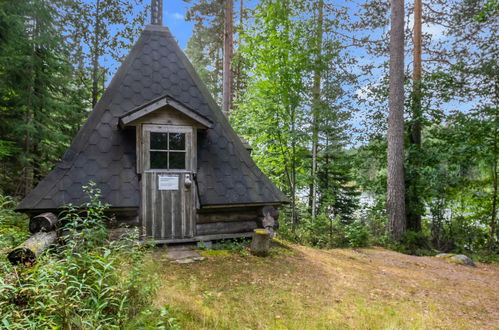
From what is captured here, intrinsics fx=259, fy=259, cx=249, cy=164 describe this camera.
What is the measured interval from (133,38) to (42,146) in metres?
5.63

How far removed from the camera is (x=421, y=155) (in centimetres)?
920

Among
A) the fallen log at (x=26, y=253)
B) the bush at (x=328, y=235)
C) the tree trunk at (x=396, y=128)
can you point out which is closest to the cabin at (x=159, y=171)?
the fallen log at (x=26, y=253)

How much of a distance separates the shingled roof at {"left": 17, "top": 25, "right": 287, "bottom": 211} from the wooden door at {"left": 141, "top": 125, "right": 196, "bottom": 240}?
0.29m

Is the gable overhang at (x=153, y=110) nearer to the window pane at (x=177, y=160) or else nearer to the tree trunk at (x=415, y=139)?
the window pane at (x=177, y=160)

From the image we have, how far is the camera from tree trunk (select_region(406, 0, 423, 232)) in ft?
30.5

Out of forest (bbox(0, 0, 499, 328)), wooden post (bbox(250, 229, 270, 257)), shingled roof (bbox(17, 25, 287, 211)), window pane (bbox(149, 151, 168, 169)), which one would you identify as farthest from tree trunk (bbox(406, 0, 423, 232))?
window pane (bbox(149, 151, 168, 169))

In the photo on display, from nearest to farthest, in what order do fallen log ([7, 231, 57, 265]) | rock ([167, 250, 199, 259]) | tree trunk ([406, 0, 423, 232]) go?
fallen log ([7, 231, 57, 265])
rock ([167, 250, 199, 259])
tree trunk ([406, 0, 423, 232])

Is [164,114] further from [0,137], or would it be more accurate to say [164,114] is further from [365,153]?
[365,153]

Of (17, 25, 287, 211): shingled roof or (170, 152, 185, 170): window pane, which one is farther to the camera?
(170, 152, 185, 170): window pane

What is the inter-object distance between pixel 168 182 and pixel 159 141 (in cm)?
90

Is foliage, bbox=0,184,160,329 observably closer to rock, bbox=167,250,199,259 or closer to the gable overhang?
rock, bbox=167,250,199,259

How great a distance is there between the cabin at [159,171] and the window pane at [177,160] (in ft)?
0.07

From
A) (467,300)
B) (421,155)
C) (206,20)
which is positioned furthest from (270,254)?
(206,20)

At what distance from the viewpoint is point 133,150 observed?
5.76 metres
